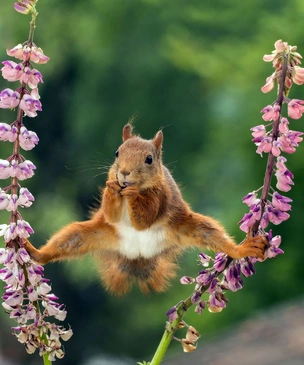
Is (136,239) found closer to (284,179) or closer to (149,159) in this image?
(149,159)

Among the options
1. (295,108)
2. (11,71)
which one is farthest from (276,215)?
(11,71)

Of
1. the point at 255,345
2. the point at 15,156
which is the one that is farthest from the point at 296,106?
the point at 255,345

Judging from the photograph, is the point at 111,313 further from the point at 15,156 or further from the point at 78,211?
the point at 15,156

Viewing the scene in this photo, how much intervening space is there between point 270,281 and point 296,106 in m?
3.36

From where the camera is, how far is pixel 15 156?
85 centimetres

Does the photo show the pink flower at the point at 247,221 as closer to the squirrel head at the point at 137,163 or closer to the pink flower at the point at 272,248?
the pink flower at the point at 272,248

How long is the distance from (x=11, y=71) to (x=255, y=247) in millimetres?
324

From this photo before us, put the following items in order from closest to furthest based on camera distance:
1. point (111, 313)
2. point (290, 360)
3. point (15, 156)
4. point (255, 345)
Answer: point (15, 156), point (290, 360), point (255, 345), point (111, 313)

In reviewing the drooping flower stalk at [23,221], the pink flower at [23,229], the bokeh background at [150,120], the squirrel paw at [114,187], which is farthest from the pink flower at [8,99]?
the bokeh background at [150,120]

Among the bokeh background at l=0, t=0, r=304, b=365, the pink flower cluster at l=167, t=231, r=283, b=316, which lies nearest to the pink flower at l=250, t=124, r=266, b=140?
the pink flower cluster at l=167, t=231, r=283, b=316

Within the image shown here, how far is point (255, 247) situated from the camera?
0.91m

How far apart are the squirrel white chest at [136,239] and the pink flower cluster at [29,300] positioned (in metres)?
0.23

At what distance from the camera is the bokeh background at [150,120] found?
3896 millimetres

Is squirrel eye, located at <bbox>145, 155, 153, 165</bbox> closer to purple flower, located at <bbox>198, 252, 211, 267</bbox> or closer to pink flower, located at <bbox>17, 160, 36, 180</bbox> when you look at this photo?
purple flower, located at <bbox>198, 252, 211, 267</bbox>
